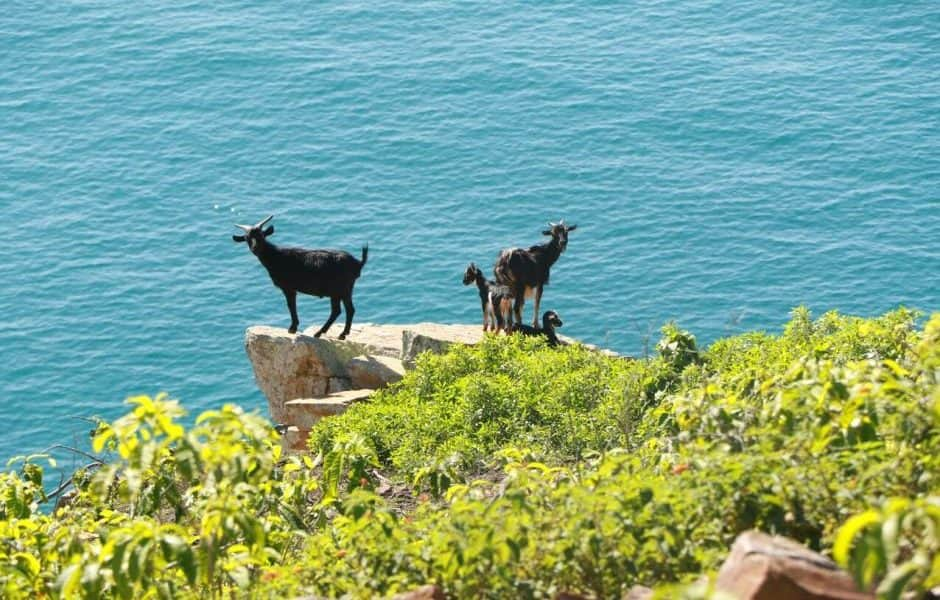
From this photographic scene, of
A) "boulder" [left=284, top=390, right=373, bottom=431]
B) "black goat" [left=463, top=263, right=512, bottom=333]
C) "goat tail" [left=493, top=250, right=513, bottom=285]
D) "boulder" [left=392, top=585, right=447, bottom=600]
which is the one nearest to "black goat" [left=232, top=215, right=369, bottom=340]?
"black goat" [left=463, top=263, right=512, bottom=333]

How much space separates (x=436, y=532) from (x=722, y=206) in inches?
1493

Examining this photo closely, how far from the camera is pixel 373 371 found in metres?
24.5

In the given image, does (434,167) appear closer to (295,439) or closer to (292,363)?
(292,363)

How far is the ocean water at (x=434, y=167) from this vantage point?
41469mm

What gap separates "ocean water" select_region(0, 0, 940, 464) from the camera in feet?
136

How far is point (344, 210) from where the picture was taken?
159 ft

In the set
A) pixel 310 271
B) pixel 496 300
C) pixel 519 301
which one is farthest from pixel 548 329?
pixel 310 271

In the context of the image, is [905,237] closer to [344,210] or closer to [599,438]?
[344,210]

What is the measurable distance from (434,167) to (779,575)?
42.4 m

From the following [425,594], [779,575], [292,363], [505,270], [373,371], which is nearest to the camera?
[779,575]

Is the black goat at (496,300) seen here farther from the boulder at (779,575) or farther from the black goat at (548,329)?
the boulder at (779,575)

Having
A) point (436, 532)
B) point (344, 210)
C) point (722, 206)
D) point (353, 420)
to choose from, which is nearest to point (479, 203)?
point (344, 210)

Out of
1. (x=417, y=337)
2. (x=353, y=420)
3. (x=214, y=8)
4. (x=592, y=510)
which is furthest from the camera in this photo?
(x=214, y=8)

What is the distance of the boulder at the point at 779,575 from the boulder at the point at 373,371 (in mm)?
15046
